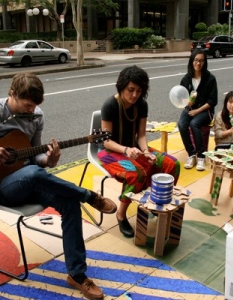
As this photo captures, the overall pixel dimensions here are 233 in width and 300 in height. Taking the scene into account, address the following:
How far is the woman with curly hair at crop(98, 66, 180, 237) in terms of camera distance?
3074 millimetres

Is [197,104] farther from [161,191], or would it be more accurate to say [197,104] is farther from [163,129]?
[161,191]

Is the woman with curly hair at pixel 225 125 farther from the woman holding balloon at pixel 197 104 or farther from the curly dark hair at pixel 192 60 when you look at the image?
the curly dark hair at pixel 192 60

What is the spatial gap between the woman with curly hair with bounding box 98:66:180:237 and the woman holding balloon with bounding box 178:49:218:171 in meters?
1.50

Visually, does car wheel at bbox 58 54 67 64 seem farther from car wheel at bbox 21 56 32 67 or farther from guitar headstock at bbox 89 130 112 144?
guitar headstock at bbox 89 130 112 144

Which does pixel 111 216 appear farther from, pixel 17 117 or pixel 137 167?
pixel 17 117

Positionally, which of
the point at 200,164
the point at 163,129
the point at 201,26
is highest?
the point at 201,26

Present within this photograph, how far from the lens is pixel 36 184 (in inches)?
97.7

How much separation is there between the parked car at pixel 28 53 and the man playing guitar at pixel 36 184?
1615 centimetres

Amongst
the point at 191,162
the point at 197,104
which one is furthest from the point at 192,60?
the point at 191,162

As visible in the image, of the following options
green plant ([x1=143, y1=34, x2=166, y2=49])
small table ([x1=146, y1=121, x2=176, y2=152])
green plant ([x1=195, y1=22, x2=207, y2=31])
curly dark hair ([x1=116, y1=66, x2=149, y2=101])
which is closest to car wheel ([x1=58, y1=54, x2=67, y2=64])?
green plant ([x1=143, y1=34, x2=166, y2=49])

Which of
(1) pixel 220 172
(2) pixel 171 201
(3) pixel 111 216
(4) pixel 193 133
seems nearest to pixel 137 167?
(2) pixel 171 201

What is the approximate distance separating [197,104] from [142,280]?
9.46 feet

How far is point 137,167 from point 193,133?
6.38 feet

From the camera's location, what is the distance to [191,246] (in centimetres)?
309
